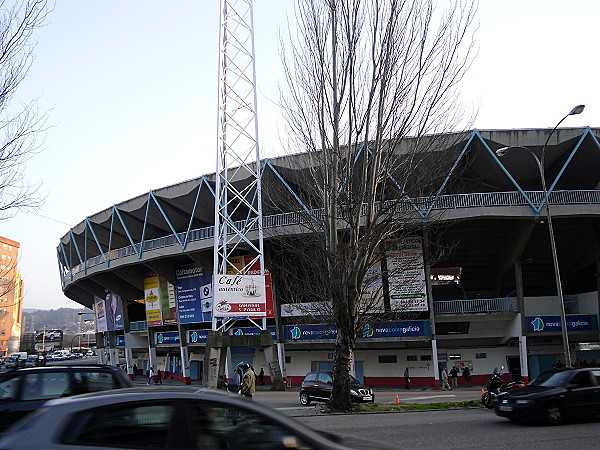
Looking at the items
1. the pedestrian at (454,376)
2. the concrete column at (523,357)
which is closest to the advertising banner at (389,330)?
the pedestrian at (454,376)

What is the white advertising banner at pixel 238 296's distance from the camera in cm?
2752

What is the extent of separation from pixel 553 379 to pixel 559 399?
2.10ft

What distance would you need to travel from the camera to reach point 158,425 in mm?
4320

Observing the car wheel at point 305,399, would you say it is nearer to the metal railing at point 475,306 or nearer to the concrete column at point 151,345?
the metal railing at point 475,306

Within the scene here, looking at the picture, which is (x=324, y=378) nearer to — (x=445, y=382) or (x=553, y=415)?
(x=553, y=415)

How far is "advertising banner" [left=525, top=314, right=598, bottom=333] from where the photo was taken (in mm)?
31156

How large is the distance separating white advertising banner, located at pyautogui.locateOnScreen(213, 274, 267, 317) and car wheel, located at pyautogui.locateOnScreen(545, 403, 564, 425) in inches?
707

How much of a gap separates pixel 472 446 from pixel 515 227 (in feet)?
77.1

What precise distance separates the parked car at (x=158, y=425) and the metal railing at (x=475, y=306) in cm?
2865

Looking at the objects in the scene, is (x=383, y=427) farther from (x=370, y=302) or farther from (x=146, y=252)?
(x=146, y=252)

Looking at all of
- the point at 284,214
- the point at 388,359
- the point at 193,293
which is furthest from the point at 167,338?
the point at 284,214

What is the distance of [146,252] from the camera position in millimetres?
37219

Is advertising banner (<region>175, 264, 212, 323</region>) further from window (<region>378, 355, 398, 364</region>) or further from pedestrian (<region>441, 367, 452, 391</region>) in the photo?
pedestrian (<region>441, 367, 452, 391</region>)

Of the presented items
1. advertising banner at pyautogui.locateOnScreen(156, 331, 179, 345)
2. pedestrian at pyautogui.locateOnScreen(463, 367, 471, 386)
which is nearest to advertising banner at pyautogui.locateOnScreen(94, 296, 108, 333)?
advertising banner at pyautogui.locateOnScreen(156, 331, 179, 345)
